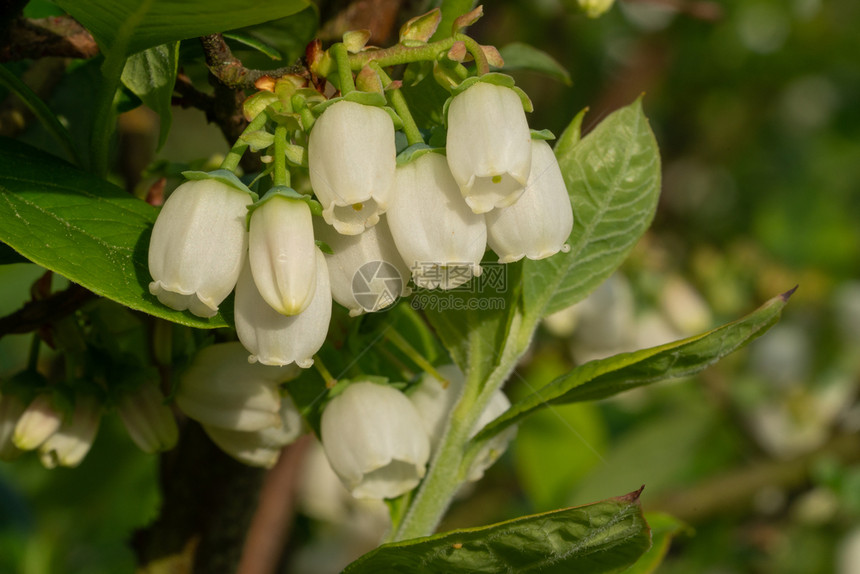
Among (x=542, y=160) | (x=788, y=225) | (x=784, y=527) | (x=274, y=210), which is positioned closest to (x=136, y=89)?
(x=274, y=210)

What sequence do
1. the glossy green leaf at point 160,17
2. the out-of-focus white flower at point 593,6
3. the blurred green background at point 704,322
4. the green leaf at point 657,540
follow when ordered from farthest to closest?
the blurred green background at point 704,322, the out-of-focus white flower at point 593,6, the green leaf at point 657,540, the glossy green leaf at point 160,17

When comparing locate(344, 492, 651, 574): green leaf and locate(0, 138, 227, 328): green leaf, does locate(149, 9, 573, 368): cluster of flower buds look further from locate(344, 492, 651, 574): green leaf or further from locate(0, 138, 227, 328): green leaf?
locate(344, 492, 651, 574): green leaf

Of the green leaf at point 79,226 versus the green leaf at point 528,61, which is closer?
the green leaf at point 79,226

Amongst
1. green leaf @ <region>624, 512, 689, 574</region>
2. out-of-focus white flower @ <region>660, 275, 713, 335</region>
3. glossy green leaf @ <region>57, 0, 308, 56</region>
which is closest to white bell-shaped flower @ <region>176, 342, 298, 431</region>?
glossy green leaf @ <region>57, 0, 308, 56</region>

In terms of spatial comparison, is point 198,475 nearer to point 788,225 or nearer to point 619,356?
point 619,356

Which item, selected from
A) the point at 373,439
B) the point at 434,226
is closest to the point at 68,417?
the point at 373,439

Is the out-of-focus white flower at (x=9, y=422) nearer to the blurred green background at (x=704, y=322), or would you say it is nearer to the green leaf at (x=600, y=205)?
the blurred green background at (x=704, y=322)

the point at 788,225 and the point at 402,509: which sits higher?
the point at 402,509

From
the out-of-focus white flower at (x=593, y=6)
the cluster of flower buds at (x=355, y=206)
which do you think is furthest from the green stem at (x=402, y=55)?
the out-of-focus white flower at (x=593, y=6)
